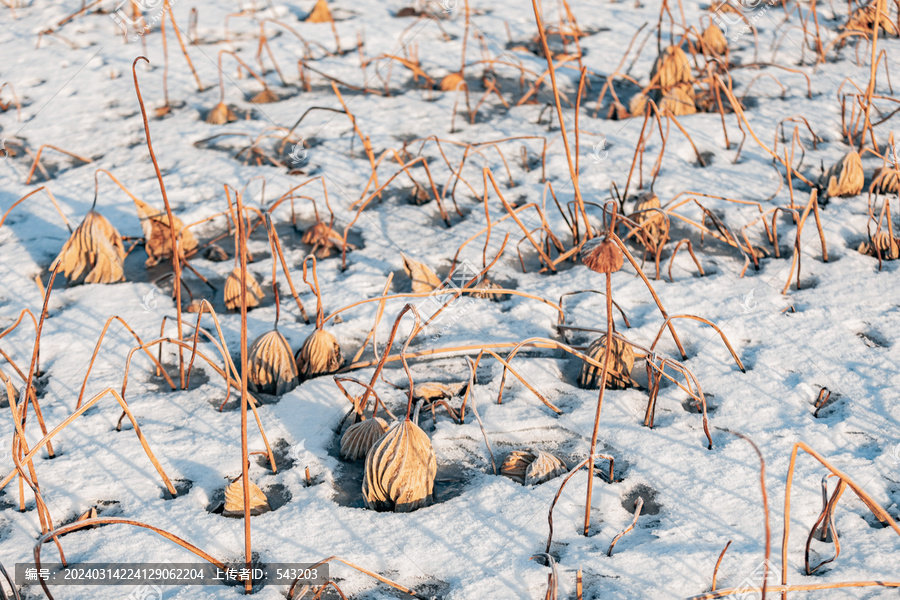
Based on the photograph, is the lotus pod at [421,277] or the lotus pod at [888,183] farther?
the lotus pod at [888,183]

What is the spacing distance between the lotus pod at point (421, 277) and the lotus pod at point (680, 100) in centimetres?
166

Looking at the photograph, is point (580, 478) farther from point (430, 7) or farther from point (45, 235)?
point (430, 7)

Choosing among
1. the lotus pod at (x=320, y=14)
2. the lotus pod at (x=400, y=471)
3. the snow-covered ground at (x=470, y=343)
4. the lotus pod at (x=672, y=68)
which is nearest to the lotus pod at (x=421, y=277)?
the snow-covered ground at (x=470, y=343)

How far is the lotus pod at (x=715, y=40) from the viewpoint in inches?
146

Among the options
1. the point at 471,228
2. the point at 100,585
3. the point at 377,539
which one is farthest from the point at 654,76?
the point at 100,585

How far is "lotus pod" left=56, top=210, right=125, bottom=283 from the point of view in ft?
7.37

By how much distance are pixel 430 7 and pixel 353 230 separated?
2481 mm

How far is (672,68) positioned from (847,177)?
1.10 metres

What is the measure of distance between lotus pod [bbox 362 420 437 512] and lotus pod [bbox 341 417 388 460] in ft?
0.42

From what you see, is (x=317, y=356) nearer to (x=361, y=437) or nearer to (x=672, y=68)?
(x=361, y=437)

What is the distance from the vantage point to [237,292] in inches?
82.5

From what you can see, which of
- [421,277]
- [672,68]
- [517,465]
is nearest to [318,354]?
[421,277]

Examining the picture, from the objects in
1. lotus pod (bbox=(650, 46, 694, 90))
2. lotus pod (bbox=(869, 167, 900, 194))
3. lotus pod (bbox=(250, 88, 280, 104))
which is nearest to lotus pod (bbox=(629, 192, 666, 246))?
lotus pod (bbox=(869, 167, 900, 194))

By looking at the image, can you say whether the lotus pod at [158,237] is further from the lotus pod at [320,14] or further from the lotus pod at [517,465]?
the lotus pod at [320,14]
